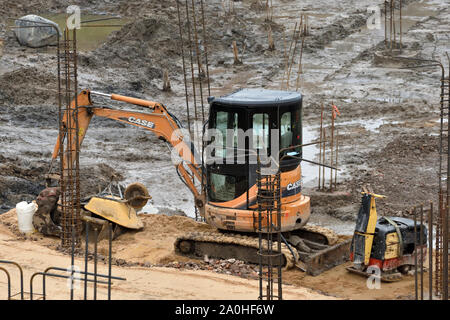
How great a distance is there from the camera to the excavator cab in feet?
50.6

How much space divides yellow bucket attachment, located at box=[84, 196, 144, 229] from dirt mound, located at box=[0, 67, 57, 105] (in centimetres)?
1284

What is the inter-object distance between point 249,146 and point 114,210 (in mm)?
3655

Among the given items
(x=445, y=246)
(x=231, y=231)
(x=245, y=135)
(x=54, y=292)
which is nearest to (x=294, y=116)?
(x=245, y=135)

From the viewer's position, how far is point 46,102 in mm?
30094

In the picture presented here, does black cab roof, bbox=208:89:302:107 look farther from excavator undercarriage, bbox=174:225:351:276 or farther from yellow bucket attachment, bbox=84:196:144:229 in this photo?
yellow bucket attachment, bbox=84:196:144:229

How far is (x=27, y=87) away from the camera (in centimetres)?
3062

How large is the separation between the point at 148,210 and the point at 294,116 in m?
6.67

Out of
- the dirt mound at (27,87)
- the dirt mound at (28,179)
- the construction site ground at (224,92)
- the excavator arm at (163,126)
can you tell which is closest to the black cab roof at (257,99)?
the excavator arm at (163,126)

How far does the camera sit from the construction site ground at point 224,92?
1647 centimetres

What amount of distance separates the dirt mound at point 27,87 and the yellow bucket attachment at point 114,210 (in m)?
12.8

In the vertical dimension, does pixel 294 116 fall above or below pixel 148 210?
above

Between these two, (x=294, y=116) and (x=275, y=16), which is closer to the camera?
(x=294, y=116)

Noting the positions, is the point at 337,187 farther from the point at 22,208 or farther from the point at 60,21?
the point at 60,21
